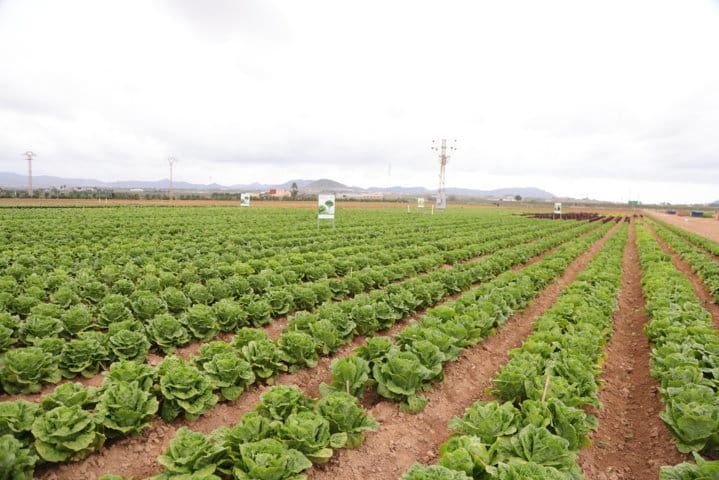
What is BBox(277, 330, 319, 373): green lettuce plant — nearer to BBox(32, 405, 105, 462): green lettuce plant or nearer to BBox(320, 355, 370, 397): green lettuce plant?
BBox(320, 355, 370, 397): green lettuce plant

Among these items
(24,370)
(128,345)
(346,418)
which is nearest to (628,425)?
(346,418)

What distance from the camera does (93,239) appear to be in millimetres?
18625

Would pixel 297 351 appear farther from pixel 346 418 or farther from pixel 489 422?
pixel 489 422

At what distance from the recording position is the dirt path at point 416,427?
450cm

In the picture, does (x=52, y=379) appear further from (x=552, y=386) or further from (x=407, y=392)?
(x=552, y=386)

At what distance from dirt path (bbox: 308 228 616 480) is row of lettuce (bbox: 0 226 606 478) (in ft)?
2.80

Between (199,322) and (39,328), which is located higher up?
(39,328)

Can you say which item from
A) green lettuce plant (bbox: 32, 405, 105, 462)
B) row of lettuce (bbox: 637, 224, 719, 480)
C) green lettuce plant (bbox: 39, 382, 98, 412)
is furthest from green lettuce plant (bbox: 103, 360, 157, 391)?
row of lettuce (bbox: 637, 224, 719, 480)

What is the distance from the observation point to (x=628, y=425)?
232 inches

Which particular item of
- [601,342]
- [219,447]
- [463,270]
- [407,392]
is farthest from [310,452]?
[463,270]

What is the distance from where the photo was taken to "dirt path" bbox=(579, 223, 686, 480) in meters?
4.88

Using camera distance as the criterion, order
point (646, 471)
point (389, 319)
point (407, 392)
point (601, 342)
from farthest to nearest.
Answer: point (389, 319), point (601, 342), point (407, 392), point (646, 471)

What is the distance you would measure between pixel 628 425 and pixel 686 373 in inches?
44.3

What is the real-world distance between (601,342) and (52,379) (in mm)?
9688
